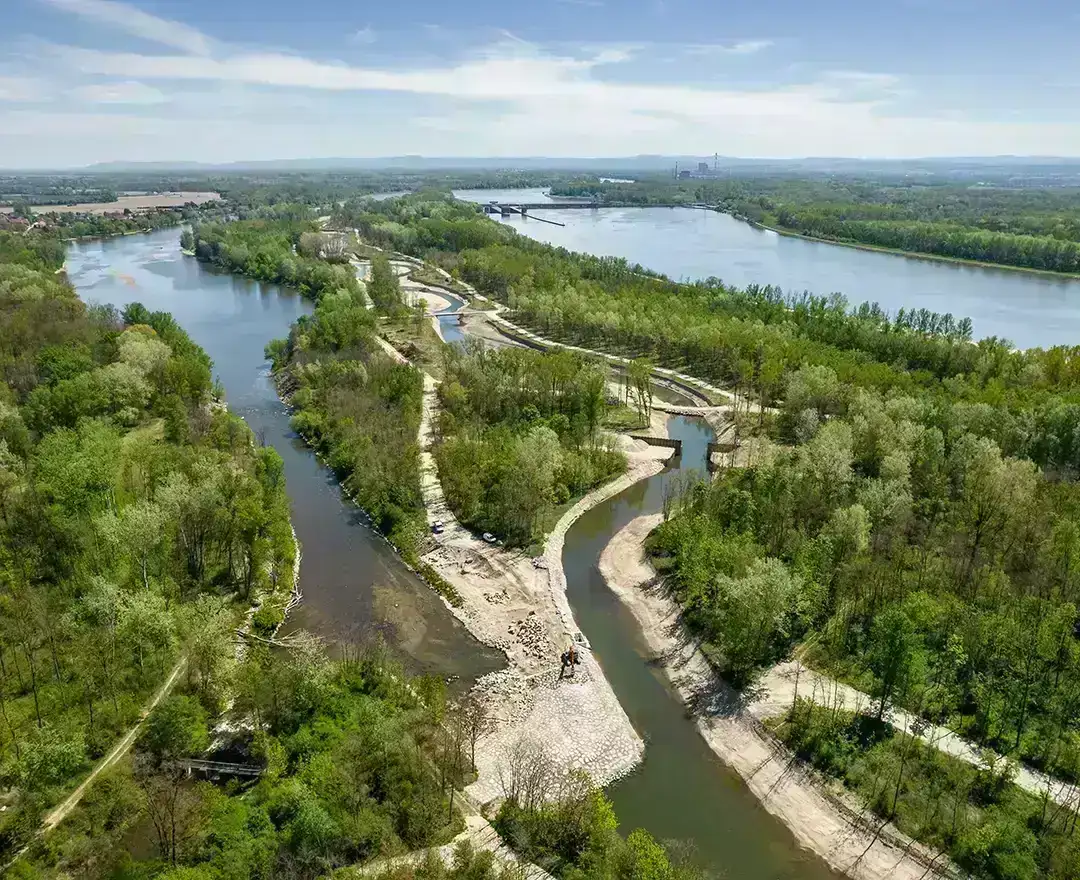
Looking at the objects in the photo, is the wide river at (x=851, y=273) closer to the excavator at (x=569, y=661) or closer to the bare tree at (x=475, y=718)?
the excavator at (x=569, y=661)

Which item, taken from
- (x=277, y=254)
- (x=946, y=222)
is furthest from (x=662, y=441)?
(x=946, y=222)

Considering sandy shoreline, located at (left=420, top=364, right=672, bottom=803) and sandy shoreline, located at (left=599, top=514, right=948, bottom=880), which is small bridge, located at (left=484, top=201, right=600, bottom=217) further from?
sandy shoreline, located at (left=599, top=514, right=948, bottom=880)

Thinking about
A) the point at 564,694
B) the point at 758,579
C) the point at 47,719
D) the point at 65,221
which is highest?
the point at 65,221

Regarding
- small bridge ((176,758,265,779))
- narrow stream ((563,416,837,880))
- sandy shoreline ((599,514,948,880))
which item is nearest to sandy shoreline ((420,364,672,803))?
narrow stream ((563,416,837,880))

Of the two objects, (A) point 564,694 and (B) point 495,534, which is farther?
(B) point 495,534

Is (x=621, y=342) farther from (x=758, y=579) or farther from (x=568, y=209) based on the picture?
(x=568, y=209)

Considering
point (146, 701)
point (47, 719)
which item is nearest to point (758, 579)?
point (146, 701)

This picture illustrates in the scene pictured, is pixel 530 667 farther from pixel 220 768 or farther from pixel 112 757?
pixel 112 757

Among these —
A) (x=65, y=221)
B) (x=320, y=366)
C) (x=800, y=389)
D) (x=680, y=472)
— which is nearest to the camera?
(x=680, y=472)
